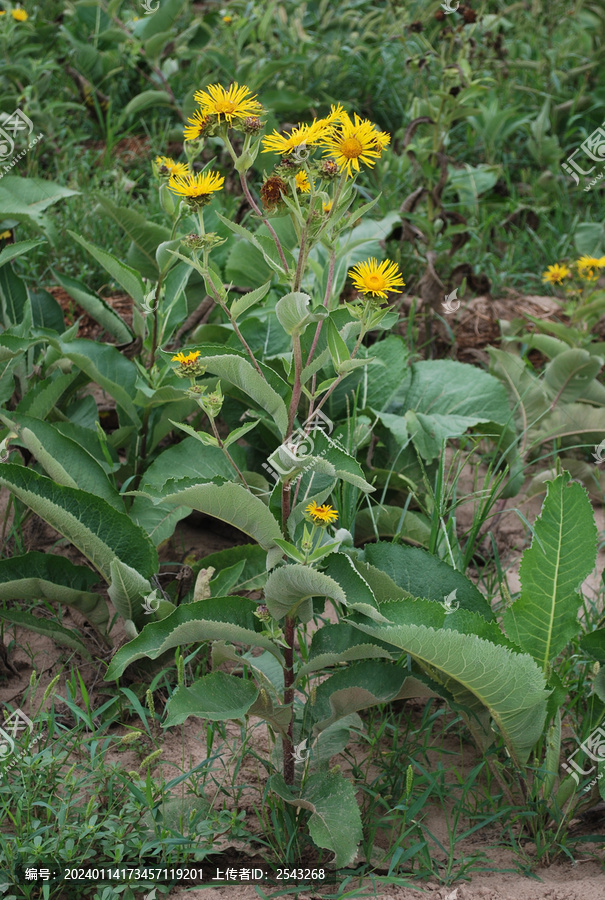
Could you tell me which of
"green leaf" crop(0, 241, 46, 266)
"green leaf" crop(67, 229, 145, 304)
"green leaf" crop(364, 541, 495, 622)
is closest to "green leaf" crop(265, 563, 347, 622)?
"green leaf" crop(364, 541, 495, 622)

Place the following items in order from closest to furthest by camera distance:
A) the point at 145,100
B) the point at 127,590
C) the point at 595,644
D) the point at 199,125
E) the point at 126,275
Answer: the point at 199,125, the point at 595,644, the point at 127,590, the point at 126,275, the point at 145,100

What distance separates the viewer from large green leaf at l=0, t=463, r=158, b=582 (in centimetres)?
180

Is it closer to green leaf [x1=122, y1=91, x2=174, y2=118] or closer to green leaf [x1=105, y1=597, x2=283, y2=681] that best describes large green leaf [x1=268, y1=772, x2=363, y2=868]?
green leaf [x1=105, y1=597, x2=283, y2=681]

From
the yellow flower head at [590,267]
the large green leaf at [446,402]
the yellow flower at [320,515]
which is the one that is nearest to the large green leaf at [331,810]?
the yellow flower at [320,515]

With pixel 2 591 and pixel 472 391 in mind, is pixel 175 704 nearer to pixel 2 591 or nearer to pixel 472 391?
pixel 2 591

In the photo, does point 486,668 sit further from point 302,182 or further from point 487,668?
point 302,182

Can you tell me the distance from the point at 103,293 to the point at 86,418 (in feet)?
3.03

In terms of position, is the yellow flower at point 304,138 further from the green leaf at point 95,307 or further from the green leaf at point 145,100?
the green leaf at point 145,100

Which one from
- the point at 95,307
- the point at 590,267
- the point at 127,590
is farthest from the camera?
the point at 590,267

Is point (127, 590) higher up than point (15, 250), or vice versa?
point (15, 250)

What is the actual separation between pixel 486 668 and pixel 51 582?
102 centimetres

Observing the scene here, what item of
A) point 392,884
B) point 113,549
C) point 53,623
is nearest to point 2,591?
point 53,623

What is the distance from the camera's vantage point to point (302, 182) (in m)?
1.50

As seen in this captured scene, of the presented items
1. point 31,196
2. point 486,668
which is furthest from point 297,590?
point 31,196
